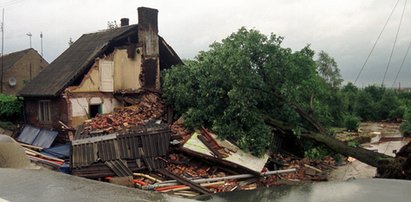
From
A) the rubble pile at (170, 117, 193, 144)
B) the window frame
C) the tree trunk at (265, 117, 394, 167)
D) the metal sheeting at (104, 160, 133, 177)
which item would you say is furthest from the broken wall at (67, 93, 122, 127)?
the tree trunk at (265, 117, 394, 167)

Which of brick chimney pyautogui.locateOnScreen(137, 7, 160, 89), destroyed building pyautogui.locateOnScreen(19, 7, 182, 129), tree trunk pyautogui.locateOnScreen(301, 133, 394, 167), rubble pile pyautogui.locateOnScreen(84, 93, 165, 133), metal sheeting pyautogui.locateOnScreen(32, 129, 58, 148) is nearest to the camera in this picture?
tree trunk pyautogui.locateOnScreen(301, 133, 394, 167)

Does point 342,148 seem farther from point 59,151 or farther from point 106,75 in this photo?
point 59,151

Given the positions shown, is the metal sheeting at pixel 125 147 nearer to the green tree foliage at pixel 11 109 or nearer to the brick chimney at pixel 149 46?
the brick chimney at pixel 149 46

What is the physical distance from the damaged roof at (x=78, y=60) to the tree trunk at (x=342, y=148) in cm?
807

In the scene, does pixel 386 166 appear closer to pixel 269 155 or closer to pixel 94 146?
pixel 269 155

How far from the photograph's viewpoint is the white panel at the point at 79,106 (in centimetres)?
1739

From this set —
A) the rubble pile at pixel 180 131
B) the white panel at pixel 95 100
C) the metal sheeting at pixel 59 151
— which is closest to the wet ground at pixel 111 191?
the rubble pile at pixel 180 131

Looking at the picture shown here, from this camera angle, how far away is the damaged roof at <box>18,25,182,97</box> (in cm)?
1781

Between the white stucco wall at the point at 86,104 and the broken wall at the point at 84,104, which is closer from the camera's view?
the broken wall at the point at 84,104

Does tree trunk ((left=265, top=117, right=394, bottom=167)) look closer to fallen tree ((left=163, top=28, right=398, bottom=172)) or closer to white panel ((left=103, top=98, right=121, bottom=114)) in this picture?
fallen tree ((left=163, top=28, right=398, bottom=172))

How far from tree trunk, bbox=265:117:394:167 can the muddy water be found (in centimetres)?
987

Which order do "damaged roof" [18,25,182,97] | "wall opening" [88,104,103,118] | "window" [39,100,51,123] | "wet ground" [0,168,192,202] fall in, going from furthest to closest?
1. "wall opening" [88,104,103,118]
2. "window" [39,100,51,123]
3. "damaged roof" [18,25,182,97]
4. "wet ground" [0,168,192,202]

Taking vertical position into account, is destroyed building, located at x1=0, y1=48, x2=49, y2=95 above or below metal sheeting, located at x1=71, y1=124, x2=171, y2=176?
above

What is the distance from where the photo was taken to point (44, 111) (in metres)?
18.8
